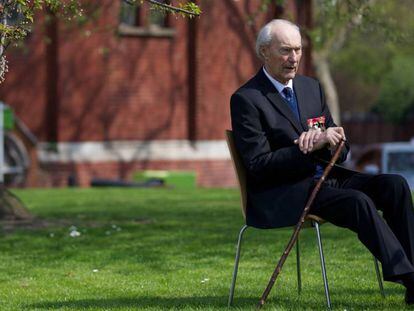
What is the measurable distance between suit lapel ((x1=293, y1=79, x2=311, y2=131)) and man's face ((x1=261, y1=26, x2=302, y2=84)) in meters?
0.14

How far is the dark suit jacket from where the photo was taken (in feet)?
24.0

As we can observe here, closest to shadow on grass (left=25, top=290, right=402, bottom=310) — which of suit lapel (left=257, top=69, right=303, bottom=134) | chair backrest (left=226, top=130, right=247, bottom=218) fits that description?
chair backrest (left=226, top=130, right=247, bottom=218)

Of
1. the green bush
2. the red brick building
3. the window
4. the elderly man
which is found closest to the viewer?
the elderly man

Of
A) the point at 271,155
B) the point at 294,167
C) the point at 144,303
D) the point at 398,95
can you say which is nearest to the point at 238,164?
the point at 271,155

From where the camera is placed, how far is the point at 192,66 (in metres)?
28.9

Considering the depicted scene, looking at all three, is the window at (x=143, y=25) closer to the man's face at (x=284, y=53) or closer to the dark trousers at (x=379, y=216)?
the man's face at (x=284, y=53)

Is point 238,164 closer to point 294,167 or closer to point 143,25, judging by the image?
point 294,167

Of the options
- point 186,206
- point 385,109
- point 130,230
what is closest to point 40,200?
point 186,206

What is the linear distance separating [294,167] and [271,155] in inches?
6.1

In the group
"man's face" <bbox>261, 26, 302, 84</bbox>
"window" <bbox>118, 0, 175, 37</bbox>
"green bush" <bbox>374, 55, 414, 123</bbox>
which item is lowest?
"green bush" <bbox>374, 55, 414, 123</bbox>

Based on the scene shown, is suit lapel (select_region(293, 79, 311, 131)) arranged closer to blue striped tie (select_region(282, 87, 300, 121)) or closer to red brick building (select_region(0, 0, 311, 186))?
blue striped tie (select_region(282, 87, 300, 121))

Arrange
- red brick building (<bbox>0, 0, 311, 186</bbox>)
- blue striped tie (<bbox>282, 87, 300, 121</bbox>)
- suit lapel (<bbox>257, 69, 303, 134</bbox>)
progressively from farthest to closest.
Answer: red brick building (<bbox>0, 0, 311, 186</bbox>), blue striped tie (<bbox>282, 87, 300, 121</bbox>), suit lapel (<bbox>257, 69, 303, 134</bbox>)

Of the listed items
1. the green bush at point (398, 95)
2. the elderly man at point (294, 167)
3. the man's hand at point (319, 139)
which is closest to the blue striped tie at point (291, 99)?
the elderly man at point (294, 167)

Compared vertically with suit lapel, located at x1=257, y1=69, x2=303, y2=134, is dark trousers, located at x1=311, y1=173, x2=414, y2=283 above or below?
below
